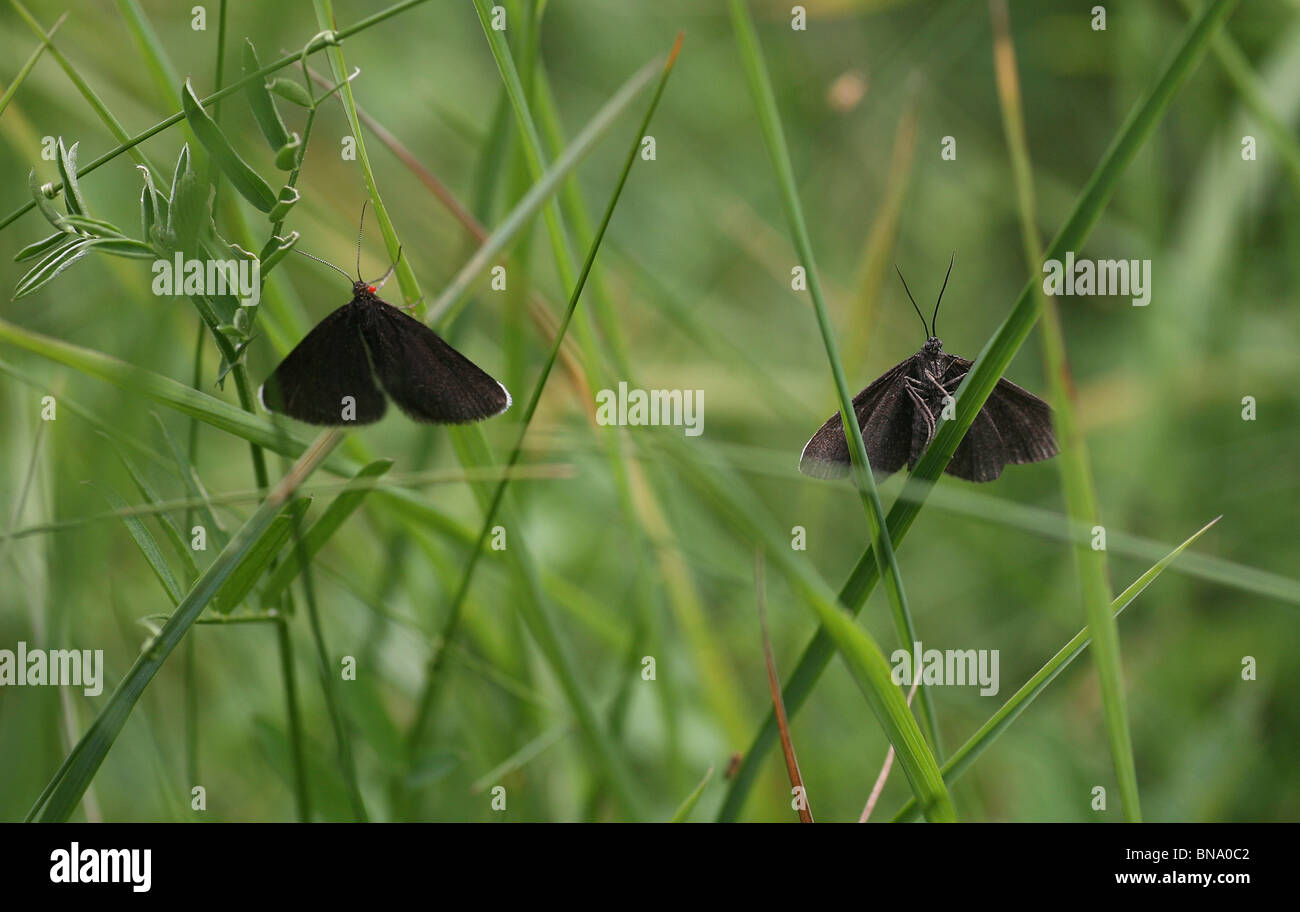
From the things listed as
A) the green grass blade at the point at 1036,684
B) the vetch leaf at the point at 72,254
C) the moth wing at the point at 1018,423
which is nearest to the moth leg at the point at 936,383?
the moth wing at the point at 1018,423

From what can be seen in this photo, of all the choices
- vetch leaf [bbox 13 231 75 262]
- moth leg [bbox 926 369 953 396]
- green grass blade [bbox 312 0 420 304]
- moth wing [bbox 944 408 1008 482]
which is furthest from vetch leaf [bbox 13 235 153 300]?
moth wing [bbox 944 408 1008 482]

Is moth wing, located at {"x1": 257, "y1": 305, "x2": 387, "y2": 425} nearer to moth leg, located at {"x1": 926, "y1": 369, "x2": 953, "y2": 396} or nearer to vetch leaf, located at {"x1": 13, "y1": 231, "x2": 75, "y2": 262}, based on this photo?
vetch leaf, located at {"x1": 13, "y1": 231, "x2": 75, "y2": 262}

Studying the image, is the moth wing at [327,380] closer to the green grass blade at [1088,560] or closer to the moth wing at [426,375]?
the moth wing at [426,375]

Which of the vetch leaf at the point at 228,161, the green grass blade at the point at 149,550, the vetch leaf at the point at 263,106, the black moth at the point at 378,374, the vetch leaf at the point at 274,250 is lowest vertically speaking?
the green grass blade at the point at 149,550

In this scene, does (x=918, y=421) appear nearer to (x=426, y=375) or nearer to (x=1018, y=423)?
(x=1018, y=423)

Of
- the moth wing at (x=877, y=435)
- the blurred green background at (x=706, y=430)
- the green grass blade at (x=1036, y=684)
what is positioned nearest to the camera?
the green grass blade at (x=1036, y=684)
